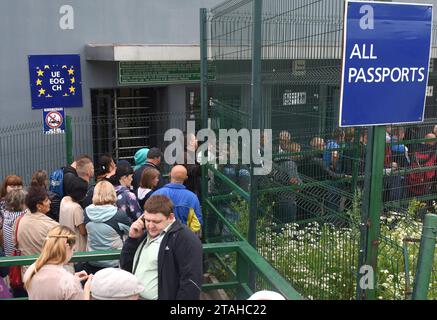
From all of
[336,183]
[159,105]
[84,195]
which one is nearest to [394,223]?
[336,183]

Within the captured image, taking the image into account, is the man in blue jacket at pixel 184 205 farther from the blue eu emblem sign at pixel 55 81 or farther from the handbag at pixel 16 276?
the blue eu emblem sign at pixel 55 81

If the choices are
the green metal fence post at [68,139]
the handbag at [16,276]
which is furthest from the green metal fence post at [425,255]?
the green metal fence post at [68,139]

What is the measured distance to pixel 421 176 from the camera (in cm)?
719

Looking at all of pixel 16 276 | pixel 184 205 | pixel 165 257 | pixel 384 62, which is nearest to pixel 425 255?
pixel 384 62

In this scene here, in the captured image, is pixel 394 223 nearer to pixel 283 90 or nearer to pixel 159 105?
pixel 283 90

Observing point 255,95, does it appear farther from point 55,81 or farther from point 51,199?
point 55,81

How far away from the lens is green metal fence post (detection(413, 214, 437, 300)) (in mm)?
2779

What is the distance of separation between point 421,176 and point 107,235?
475 cm

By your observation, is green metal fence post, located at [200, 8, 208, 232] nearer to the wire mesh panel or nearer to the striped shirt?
the wire mesh panel

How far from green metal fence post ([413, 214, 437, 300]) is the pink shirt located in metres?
1.99

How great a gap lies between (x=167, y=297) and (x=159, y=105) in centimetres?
874

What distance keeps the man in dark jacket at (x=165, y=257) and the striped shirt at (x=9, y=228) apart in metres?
1.97

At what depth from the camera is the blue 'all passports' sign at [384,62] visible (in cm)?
274
